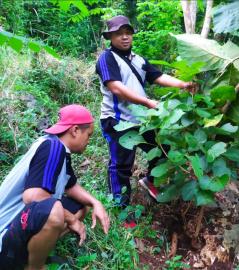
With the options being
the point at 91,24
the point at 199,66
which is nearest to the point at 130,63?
the point at 199,66

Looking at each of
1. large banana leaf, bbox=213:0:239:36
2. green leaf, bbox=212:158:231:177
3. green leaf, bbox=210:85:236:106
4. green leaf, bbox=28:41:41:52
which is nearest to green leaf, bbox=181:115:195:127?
green leaf, bbox=210:85:236:106

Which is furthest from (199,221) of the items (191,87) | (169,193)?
(191,87)

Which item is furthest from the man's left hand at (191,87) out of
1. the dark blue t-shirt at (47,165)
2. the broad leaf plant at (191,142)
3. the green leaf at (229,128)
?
the dark blue t-shirt at (47,165)

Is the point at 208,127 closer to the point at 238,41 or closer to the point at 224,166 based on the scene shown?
the point at 224,166

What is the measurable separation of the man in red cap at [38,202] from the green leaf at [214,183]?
882mm

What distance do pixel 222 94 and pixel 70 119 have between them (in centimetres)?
112

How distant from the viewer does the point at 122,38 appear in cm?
355

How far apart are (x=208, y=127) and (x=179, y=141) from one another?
0.23 m

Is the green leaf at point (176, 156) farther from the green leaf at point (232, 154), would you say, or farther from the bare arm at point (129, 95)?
the bare arm at point (129, 95)

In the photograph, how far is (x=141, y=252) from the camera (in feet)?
10.7

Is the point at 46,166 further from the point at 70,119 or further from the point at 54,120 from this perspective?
the point at 54,120

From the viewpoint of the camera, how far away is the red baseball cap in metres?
2.62

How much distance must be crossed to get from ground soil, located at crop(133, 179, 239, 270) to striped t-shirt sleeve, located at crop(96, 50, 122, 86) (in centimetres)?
117

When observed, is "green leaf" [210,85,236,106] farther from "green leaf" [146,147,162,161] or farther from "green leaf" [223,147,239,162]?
"green leaf" [146,147,162,161]
